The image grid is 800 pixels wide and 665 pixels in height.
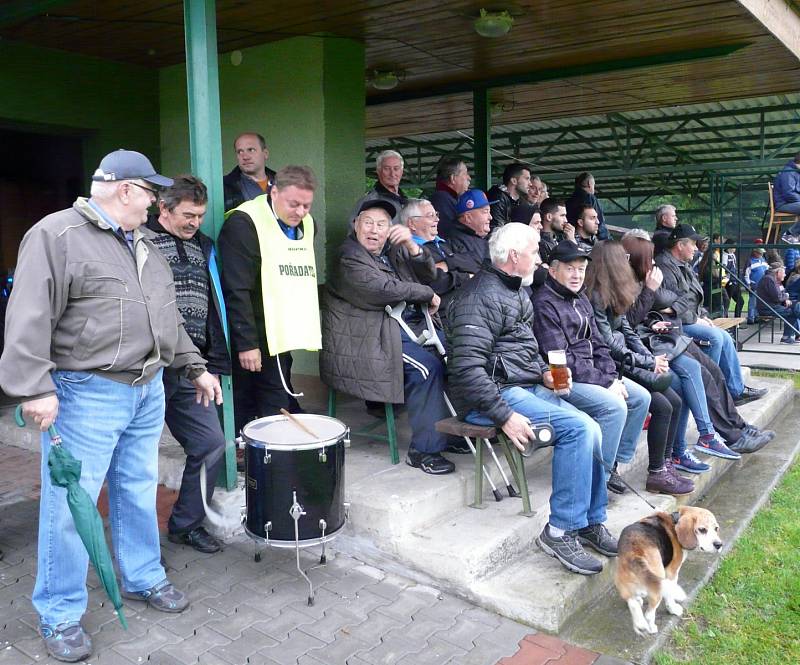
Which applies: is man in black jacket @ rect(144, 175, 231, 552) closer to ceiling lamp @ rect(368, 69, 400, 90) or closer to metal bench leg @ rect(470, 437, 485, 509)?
metal bench leg @ rect(470, 437, 485, 509)

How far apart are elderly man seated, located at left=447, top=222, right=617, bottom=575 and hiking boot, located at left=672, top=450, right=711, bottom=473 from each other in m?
1.35

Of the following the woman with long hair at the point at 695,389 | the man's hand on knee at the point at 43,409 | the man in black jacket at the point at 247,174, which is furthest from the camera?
the woman with long hair at the point at 695,389

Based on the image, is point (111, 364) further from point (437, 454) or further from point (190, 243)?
point (437, 454)

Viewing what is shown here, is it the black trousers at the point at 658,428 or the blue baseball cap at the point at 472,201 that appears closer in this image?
the black trousers at the point at 658,428

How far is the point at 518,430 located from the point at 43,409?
6.45 ft

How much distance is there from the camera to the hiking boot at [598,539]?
11.3 feet

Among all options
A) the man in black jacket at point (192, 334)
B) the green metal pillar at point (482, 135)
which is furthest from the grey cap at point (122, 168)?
the green metal pillar at point (482, 135)

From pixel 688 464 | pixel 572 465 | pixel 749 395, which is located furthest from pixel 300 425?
pixel 749 395

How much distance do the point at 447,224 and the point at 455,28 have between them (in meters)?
1.50

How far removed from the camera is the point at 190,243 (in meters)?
3.43

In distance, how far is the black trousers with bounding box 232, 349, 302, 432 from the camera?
402 centimetres

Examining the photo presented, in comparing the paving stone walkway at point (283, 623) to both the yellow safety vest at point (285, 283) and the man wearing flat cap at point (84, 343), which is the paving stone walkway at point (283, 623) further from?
the yellow safety vest at point (285, 283)

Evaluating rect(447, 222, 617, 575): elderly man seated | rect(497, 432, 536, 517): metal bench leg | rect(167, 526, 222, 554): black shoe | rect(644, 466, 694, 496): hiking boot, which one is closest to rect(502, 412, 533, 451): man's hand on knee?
rect(447, 222, 617, 575): elderly man seated

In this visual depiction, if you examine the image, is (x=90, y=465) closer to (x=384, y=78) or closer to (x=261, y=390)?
(x=261, y=390)
